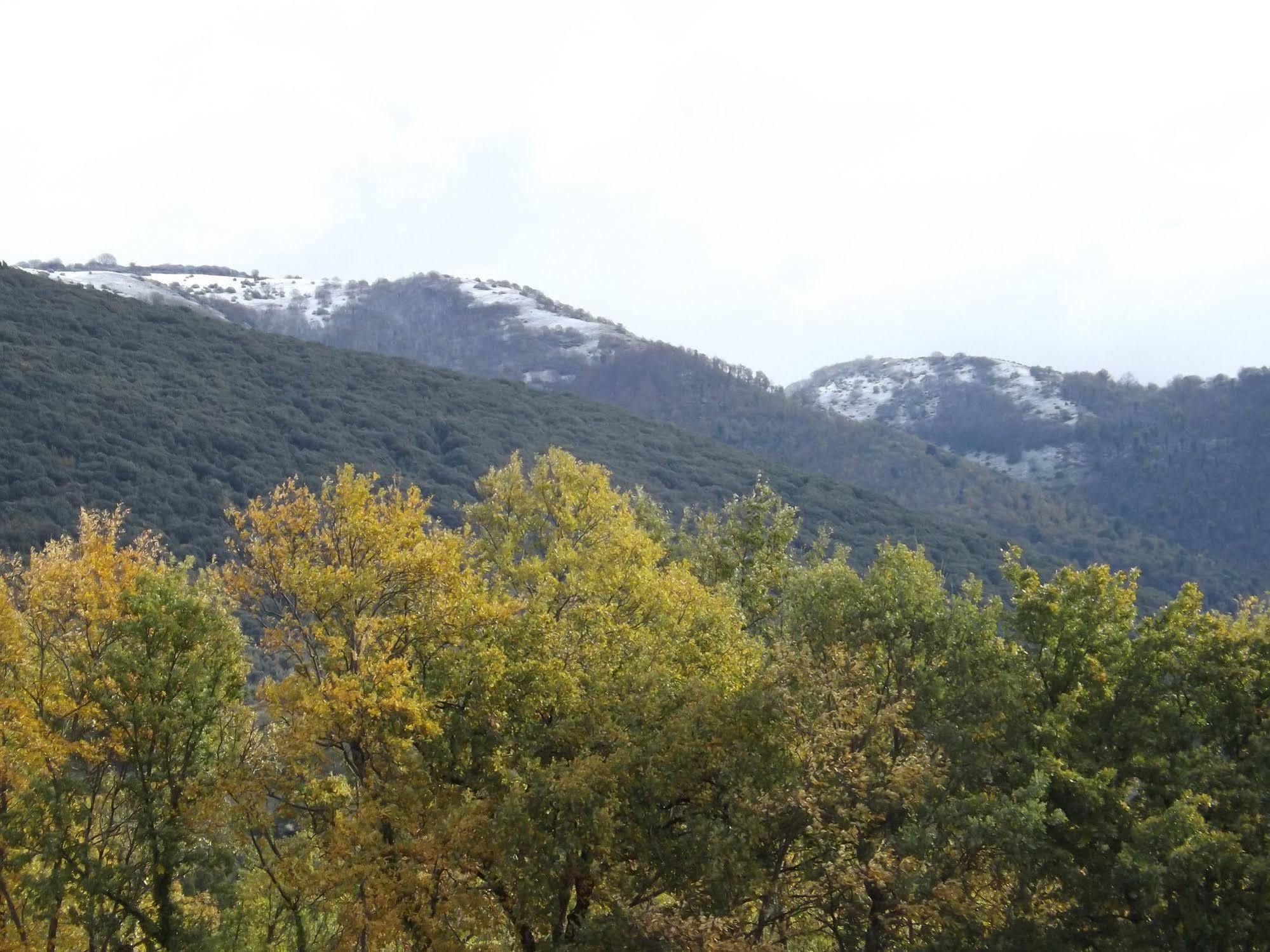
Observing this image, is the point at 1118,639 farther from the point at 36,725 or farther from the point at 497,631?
the point at 36,725

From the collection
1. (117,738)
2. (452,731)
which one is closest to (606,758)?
(452,731)

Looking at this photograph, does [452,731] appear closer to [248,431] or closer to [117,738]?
[117,738]

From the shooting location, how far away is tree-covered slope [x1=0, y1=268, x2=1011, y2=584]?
271ft

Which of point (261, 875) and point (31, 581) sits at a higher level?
point (31, 581)

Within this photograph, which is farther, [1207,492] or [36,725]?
[1207,492]

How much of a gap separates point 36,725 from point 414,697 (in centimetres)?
671

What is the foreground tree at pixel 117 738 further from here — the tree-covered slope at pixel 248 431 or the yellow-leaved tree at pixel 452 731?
the tree-covered slope at pixel 248 431

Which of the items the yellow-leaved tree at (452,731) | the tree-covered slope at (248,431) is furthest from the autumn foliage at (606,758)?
the tree-covered slope at (248,431)

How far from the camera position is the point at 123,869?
62.5ft

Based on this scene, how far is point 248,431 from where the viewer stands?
107 metres

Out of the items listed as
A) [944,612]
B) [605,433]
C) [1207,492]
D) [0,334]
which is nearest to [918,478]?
[1207,492]

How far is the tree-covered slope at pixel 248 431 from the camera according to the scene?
82.7 metres

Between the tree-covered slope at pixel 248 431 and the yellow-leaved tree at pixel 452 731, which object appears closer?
the yellow-leaved tree at pixel 452 731

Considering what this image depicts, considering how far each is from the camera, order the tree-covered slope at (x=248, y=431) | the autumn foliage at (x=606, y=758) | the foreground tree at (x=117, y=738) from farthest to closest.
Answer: the tree-covered slope at (x=248, y=431) < the foreground tree at (x=117, y=738) < the autumn foliage at (x=606, y=758)
